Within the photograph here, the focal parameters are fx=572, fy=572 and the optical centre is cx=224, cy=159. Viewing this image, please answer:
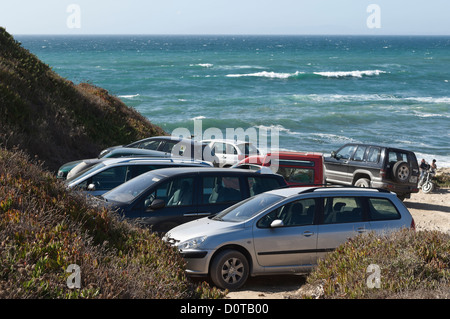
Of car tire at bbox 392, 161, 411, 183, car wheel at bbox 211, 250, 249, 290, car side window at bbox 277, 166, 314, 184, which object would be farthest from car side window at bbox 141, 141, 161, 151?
car wheel at bbox 211, 250, 249, 290

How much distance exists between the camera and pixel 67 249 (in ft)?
19.4

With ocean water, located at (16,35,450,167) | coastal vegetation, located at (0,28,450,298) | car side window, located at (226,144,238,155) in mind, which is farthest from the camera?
ocean water, located at (16,35,450,167)

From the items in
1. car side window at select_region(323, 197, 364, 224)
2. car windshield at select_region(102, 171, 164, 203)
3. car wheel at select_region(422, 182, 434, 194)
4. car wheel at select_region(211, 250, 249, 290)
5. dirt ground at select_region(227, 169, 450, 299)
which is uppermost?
car windshield at select_region(102, 171, 164, 203)

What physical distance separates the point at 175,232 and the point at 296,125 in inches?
1445

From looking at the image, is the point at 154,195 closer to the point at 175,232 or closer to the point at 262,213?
the point at 175,232

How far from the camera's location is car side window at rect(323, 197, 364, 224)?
9133 millimetres

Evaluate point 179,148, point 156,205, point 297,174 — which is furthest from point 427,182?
point 156,205

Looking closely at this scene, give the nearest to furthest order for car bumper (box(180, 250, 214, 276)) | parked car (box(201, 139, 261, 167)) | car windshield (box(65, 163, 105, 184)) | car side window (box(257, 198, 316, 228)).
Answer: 1. car bumper (box(180, 250, 214, 276))
2. car side window (box(257, 198, 316, 228))
3. car windshield (box(65, 163, 105, 184))
4. parked car (box(201, 139, 261, 167))

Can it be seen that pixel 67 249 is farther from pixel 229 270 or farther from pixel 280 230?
pixel 280 230

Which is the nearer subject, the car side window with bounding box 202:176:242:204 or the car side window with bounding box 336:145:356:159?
the car side window with bounding box 202:176:242:204

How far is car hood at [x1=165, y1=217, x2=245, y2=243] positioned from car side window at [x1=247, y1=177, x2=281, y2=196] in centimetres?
186

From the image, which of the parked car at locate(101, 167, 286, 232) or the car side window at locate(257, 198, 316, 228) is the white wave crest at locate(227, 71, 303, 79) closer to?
the parked car at locate(101, 167, 286, 232)

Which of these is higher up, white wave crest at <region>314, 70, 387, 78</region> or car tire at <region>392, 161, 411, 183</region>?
white wave crest at <region>314, 70, 387, 78</region>

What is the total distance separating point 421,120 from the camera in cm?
4750
